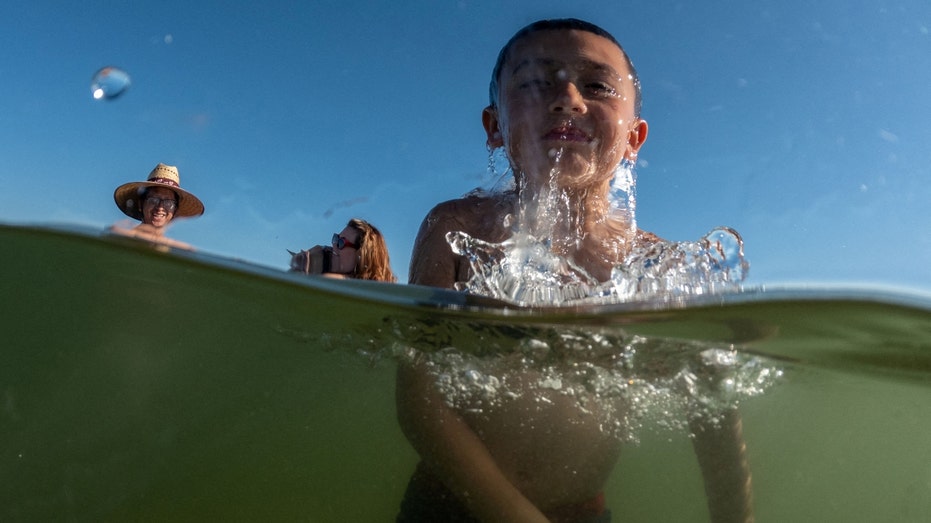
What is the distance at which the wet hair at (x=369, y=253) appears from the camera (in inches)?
168

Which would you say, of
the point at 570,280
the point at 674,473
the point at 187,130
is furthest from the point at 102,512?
the point at 674,473

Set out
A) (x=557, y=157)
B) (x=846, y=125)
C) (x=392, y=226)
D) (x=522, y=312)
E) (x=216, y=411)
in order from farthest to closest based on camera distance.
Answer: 1. (x=392, y=226)
2. (x=846, y=125)
3. (x=216, y=411)
4. (x=557, y=157)
5. (x=522, y=312)

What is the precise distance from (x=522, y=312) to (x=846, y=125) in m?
2.53

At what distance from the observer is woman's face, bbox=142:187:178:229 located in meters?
4.32

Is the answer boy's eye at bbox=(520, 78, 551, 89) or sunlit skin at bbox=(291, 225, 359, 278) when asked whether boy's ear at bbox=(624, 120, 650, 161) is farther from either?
sunlit skin at bbox=(291, 225, 359, 278)

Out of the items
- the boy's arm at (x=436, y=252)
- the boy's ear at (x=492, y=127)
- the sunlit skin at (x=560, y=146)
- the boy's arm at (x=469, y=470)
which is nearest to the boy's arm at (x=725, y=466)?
the sunlit skin at (x=560, y=146)

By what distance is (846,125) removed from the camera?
12.8ft

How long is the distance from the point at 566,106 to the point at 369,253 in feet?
6.00

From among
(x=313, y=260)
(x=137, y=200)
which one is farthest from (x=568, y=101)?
(x=137, y=200)

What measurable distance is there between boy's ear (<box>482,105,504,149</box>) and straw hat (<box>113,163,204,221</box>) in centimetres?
193

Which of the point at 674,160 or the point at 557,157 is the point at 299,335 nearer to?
the point at 557,157

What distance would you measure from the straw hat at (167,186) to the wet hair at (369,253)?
3.44ft

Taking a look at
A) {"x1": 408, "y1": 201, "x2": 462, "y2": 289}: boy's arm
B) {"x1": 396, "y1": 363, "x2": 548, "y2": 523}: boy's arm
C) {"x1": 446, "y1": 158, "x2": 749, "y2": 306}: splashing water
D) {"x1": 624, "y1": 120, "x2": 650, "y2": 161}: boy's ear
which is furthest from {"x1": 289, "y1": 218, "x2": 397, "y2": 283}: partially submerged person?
{"x1": 624, "y1": 120, "x2": 650, "y2": 161}: boy's ear

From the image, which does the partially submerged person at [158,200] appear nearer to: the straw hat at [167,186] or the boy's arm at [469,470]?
the straw hat at [167,186]
